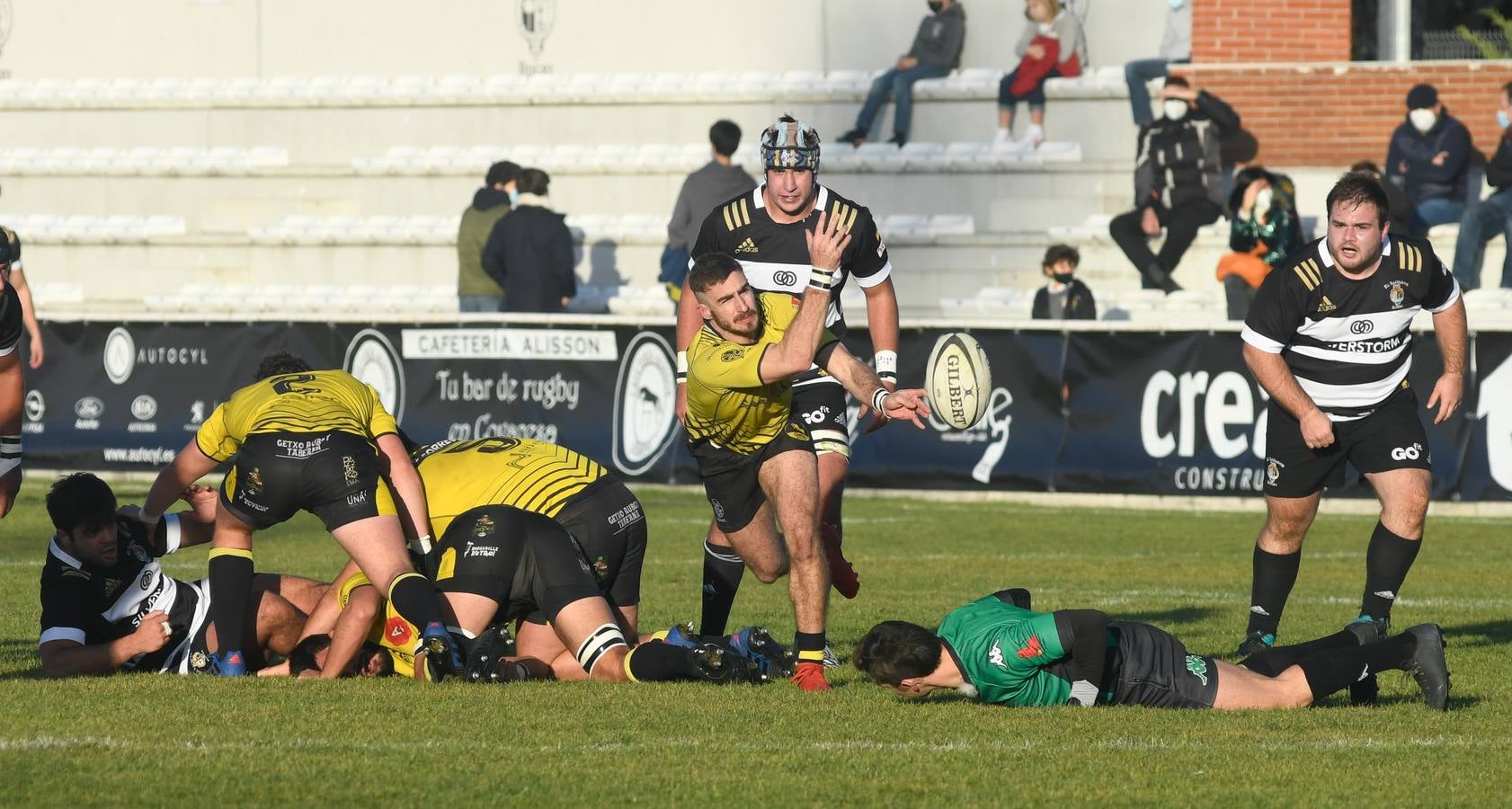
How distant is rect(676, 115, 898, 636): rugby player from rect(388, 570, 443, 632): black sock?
4.45 feet

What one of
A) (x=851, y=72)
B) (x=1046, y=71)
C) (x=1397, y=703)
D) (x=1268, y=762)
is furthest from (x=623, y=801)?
(x=851, y=72)

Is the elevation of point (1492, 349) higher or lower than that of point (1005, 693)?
higher

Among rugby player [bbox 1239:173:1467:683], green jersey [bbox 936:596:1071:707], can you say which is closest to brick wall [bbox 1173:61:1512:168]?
rugby player [bbox 1239:173:1467:683]

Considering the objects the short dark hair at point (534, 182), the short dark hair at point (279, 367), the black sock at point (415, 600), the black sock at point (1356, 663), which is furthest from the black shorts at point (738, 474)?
the short dark hair at point (534, 182)

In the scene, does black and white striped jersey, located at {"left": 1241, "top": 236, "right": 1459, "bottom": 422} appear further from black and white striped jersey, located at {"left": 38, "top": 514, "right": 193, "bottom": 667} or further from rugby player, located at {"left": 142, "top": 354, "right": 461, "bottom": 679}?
black and white striped jersey, located at {"left": 38, "top": 514, "right": 193, "bottom": 667}

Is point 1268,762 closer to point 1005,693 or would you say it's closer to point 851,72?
point 1005,693

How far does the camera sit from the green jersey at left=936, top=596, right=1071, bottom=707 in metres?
7.88

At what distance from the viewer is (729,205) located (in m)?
9.73

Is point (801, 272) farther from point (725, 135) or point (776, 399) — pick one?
point (725, 135)

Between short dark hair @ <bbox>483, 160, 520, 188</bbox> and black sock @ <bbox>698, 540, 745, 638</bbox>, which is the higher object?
short dark hair @ <bbox>483, 160, 520, 188</bbox>

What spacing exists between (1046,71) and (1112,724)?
52.7 ft

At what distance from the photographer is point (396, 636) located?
352 inches

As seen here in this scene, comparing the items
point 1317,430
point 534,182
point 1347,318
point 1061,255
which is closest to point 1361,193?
point 1347,318

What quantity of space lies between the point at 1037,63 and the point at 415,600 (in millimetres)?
15582
